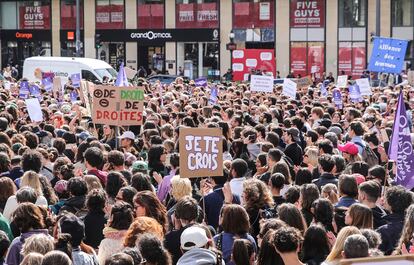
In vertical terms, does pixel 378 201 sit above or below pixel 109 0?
below

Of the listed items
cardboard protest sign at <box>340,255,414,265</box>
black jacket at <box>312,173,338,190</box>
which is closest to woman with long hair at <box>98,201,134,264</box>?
black jacket at <box>312,173,338,190</box>

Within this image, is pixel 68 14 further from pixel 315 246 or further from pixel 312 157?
pixel 315 246

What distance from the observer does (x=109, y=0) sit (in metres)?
60.7

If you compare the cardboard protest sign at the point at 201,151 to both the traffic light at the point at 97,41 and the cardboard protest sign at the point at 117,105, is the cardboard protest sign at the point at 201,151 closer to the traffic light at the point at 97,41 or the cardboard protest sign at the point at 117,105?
the cardboard protest sign at the point at 117,105

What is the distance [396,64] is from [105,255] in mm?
18330

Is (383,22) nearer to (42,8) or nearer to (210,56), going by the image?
(210,56)

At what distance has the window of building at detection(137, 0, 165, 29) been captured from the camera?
195 feet

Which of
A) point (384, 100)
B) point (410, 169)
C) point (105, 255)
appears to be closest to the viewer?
point (105, 255)

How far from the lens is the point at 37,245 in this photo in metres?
7.55

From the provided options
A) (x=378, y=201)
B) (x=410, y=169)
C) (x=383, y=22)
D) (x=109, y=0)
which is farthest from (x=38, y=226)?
(x=109, y=0)

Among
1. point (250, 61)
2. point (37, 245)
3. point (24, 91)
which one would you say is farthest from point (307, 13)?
point (37, 245)

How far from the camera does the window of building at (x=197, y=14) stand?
57.5 meters

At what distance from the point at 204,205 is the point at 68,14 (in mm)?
53333

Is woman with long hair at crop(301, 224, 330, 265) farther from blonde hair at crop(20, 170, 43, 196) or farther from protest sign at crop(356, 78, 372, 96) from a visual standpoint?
protest sign at crop(356, 78, 372, 96)
